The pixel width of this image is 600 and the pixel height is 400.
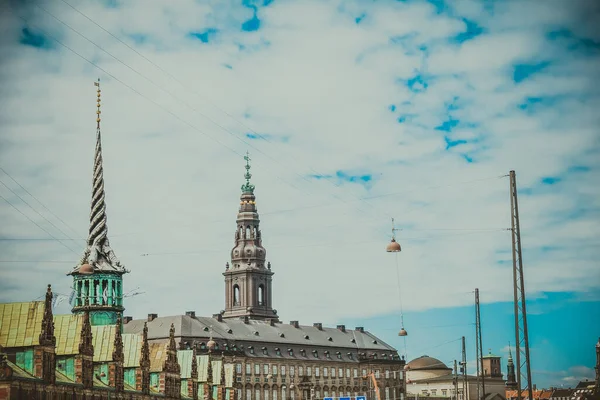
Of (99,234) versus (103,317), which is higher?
(99,234)

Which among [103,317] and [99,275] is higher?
Result: [99,275]

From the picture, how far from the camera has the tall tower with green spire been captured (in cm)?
11462

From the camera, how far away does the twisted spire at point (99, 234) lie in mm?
117125

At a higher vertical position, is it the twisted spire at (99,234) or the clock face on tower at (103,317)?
the twisted spire at (99,234)

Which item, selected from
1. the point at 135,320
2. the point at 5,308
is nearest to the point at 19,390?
the point at 5,308

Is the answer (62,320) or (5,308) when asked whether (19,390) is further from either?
(62,320)

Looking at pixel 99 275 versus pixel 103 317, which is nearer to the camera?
pixel 103 317

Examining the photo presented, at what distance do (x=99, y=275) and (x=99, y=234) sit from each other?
4927 mm

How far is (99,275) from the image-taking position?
116750 millimetres

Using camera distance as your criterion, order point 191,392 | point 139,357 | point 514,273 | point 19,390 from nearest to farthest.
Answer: point 514,273, point 19,390, point 139,357, point 191,392

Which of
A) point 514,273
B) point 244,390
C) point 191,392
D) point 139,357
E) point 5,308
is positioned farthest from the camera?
point 244,390

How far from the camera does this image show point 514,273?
65750 mm

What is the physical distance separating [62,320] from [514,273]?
4103 centimetres

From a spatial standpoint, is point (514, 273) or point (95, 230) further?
point (95, 230)
